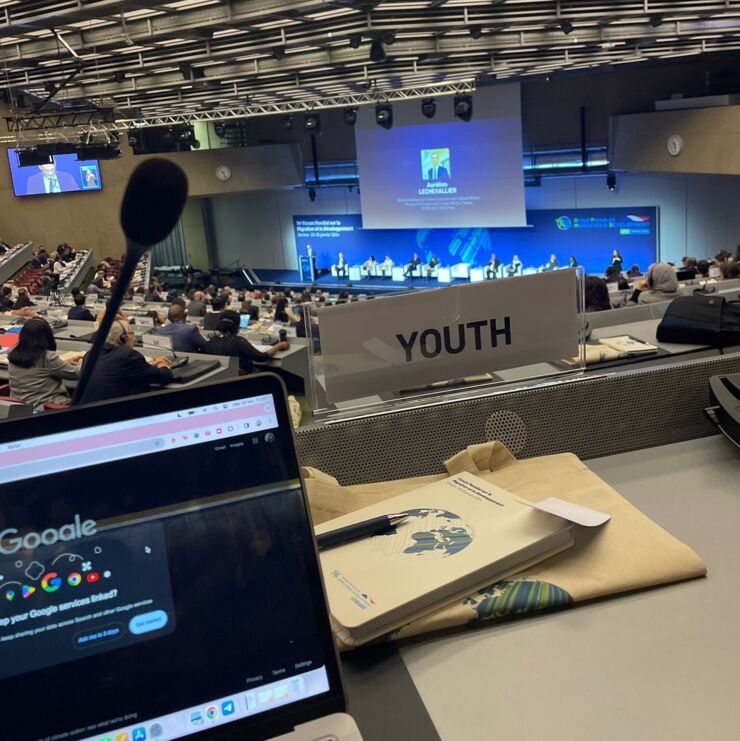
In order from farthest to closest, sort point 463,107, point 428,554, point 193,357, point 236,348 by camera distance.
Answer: point 463,107 < point 236,348 < point 193,357 < point 428,554

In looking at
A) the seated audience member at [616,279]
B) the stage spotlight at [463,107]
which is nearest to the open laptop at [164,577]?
the seated audience member at [616,279]

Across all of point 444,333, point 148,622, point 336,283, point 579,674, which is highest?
point 444,333

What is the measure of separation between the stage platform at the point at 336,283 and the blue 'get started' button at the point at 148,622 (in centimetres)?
1635

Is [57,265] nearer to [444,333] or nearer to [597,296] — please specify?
[597,296]

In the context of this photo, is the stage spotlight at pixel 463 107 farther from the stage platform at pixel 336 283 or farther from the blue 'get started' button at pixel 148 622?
the blue 'get started' button at pixel 148 622

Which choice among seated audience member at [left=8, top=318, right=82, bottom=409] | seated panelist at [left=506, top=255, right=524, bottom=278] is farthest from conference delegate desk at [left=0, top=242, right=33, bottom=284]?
seated audience member at [left=8, top=318, right=82, bottom=409]

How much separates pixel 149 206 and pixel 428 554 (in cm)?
56

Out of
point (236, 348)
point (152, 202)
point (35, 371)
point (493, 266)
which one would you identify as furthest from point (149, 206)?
point (493, 266)

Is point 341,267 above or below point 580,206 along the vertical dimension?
below

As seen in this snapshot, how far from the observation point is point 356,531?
1044 millimetres

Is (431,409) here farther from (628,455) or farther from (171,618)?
(171,618)

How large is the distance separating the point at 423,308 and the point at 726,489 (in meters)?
0.53

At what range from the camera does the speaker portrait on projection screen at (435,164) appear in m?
17.7

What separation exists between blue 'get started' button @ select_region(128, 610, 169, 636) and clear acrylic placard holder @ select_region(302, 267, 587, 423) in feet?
1.95
